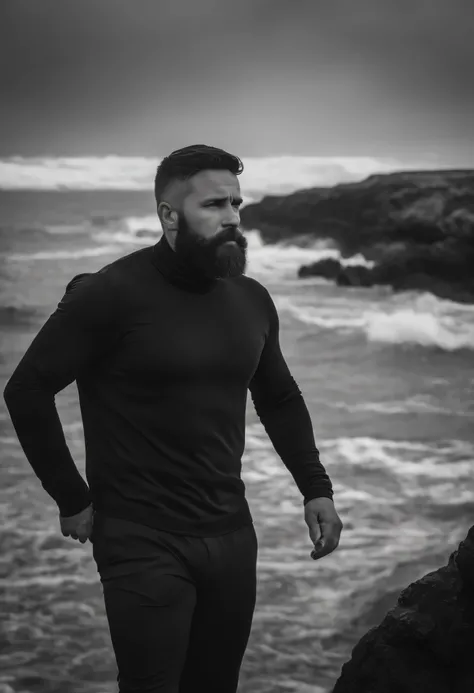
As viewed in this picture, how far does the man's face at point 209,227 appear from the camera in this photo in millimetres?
1104

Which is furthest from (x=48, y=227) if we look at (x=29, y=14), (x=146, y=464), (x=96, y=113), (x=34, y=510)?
(x=146, y=464)

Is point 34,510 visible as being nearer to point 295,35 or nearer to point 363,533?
point 363,533

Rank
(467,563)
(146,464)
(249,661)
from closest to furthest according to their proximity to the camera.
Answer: (146,464) → (467,563) → (249,661)

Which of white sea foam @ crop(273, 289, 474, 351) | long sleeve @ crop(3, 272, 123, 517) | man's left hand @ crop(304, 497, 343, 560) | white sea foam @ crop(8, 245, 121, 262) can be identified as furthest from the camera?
white sea foam @ crop(273, 289, 474, 351)

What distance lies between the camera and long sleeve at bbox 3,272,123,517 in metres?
1.04

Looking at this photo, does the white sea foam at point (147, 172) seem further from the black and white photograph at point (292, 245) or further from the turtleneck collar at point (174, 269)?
the turtleneck collar at point (174, 269)

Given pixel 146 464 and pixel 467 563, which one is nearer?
pixel 146 464

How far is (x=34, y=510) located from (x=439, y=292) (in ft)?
4.94

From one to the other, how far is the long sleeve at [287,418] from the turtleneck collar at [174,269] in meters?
0.15

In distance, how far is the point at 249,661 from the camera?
216 centimetres

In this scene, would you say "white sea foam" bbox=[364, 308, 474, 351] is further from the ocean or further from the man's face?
the man's face

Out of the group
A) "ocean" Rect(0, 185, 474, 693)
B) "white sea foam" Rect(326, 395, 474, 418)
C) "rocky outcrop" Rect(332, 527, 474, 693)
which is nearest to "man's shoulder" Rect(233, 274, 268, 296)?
"rocky outcrop" Rect(332, 527, 474, 693)

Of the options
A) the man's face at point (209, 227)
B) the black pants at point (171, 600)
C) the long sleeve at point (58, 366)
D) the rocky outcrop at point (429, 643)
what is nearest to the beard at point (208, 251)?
the man's face at point (209, 227)

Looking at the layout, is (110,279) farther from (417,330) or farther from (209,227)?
(417,330)
